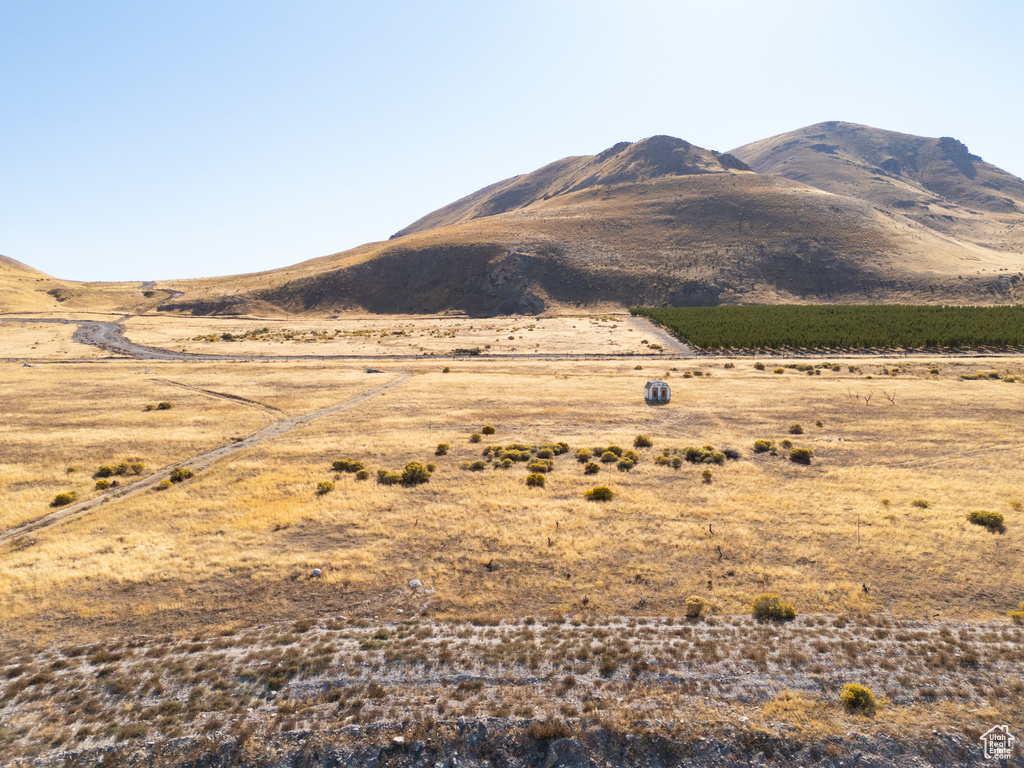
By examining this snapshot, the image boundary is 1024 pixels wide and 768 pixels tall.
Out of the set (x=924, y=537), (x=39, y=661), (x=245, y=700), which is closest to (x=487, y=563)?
(x=245, y=700)

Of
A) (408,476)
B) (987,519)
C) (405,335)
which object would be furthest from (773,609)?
(405,335)

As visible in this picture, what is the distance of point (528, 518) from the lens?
2406cm

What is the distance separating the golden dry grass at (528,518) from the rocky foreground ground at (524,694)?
60.1 inches

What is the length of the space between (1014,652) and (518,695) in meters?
14.8

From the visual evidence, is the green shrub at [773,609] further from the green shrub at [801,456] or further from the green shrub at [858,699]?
the green shrub at [801,456]

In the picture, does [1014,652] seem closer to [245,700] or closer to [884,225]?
[245,700]

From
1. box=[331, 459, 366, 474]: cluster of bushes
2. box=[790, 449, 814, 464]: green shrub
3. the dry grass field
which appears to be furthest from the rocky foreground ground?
the dry grass field

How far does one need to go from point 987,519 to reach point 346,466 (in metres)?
33.5

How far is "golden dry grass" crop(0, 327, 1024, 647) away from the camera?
18.0m

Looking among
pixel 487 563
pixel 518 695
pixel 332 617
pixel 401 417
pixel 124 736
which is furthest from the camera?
pixel 401 417

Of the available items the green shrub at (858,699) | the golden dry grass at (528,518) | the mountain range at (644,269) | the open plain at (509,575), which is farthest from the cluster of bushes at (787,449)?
the mountain range at (644,269)

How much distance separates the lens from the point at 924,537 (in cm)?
2136

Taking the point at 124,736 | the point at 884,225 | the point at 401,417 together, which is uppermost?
the point at 884,225

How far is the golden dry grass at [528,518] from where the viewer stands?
59.2ft
